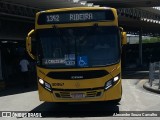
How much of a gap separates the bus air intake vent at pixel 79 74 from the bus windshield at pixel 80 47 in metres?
0.20

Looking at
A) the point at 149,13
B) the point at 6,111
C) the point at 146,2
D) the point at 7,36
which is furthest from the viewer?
the point at 149,13

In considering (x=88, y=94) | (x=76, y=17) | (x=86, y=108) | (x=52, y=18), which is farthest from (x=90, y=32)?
(x=86, y=108)

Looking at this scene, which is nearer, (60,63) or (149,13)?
(60,63)

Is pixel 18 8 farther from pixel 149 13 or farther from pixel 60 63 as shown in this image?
pixel 149 13

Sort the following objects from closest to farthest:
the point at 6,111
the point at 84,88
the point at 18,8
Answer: the point at 84,88 < the point at 6,111 < the point at 18,8

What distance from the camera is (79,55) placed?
11641mm

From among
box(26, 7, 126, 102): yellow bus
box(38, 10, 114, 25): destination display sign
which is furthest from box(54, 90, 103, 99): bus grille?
box(38, 10, 114, 25): destination display sign

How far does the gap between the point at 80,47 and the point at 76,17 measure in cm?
94

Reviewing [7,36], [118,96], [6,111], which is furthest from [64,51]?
[7,36]

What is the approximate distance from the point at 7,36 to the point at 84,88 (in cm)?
2014

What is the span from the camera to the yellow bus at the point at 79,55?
1148 cm

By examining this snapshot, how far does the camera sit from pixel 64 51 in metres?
11.7

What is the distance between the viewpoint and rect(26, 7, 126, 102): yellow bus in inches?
452

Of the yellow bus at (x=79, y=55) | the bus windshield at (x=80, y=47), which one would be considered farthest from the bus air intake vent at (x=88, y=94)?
the bus windshield at (x=80, y=47)
